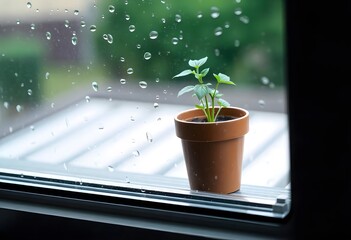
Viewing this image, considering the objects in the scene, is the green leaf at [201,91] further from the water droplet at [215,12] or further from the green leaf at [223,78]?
the water droplet at [215,12]

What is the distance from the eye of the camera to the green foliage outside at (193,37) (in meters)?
0.85

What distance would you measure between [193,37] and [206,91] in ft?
0.30

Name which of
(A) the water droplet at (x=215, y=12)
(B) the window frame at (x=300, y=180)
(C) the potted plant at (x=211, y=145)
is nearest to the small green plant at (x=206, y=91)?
(C) the potted plant at (x=211, y=145)

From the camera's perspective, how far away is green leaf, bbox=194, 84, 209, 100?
993 millimetres

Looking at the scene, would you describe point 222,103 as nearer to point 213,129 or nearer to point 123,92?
point 213,129

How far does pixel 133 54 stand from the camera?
1.05 metres

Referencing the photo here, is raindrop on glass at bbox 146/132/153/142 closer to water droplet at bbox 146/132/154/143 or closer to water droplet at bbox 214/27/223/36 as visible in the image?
water droplet at bbox 146/132/154/143

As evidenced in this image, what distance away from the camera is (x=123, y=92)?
108 cm

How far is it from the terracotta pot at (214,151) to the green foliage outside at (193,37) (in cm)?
8

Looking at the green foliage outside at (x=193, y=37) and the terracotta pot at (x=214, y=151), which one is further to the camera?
the terracotta pot at (x=214, y=151)

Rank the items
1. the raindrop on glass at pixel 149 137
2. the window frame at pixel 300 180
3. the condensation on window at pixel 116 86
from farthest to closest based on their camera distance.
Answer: the raindrop on glass at pixel 149 137
the condensation on window at pixel 116 86
the window frame at pixel 300 180

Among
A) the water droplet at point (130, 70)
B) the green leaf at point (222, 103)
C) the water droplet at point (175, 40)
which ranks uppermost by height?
the water droplet at point (175, 40)

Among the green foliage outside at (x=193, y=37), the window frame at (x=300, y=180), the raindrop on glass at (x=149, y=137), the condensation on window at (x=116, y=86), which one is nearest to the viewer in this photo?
the window frame at (x=300, y=180)

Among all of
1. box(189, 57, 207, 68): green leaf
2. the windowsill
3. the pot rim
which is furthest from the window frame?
box(189, 57, 207, 68): green leaf
